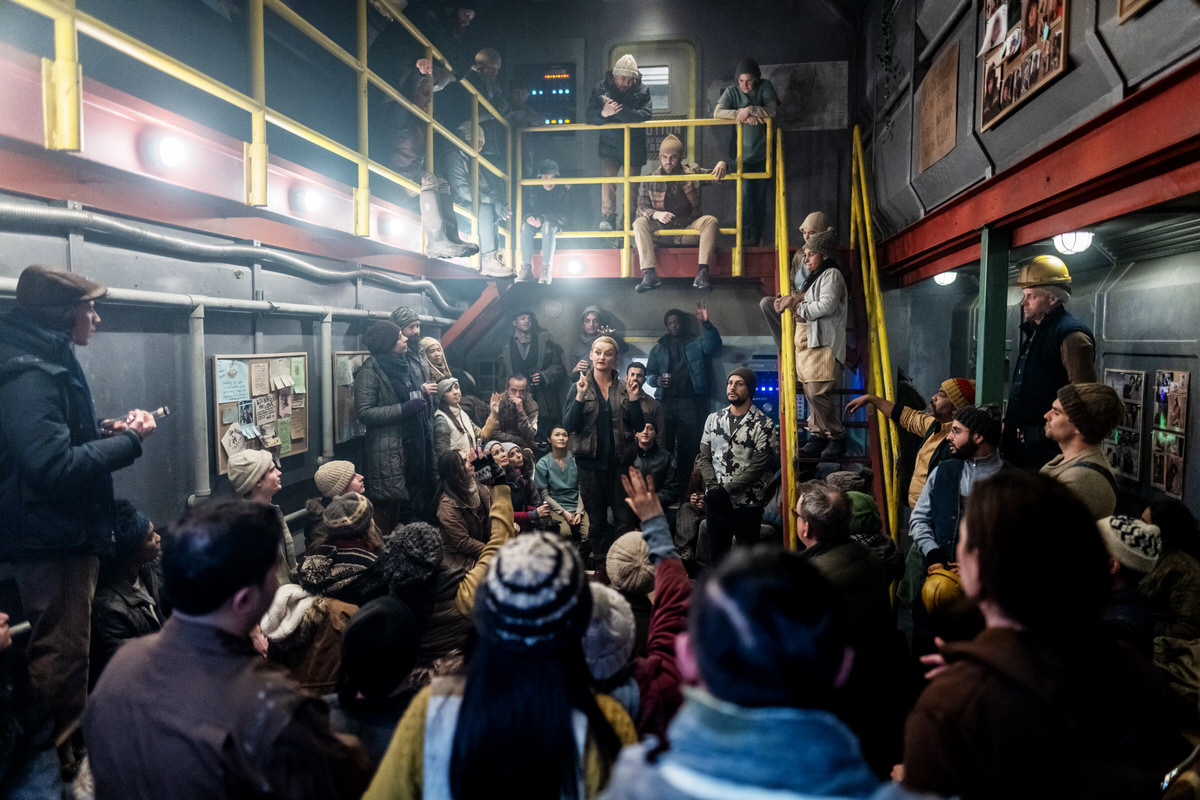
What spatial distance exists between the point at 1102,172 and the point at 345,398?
5.13 metres

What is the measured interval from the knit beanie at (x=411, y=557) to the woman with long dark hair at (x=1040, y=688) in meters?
1.61

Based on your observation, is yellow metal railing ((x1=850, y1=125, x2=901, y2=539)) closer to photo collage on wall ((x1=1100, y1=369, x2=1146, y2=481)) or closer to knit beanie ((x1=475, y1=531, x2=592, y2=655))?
photo collage on wall ((x1=1100, y1=369, x2=1146, y2=481))

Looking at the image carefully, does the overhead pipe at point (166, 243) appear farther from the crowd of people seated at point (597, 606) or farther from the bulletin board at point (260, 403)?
the bulletin board at point (260, 403)

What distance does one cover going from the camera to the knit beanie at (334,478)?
4.10m

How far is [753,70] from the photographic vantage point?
7.18m

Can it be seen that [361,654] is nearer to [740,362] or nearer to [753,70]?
[740,362]

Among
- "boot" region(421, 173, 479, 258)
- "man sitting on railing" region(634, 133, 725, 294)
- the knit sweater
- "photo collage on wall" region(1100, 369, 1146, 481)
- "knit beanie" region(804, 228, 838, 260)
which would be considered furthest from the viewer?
"man sitting on railing" region(634, 133, 725, 294)

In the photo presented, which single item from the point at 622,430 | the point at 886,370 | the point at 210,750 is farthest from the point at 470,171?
the point at 210,750

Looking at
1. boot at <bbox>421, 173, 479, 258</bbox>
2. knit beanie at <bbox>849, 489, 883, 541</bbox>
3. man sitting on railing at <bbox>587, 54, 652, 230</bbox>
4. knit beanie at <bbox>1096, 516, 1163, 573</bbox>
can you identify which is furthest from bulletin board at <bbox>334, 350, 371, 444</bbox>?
knit beanie at <bbox>1096, 516, 1163, 573</bbox>

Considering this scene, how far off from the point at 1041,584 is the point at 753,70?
7077 millimetres

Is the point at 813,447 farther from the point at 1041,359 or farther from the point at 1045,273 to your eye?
the point at 1045,273

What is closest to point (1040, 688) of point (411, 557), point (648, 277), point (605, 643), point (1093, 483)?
point (605, 643)

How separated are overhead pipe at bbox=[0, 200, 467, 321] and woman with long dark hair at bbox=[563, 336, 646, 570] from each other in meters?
2.18

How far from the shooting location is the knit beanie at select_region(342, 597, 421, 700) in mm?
1853
